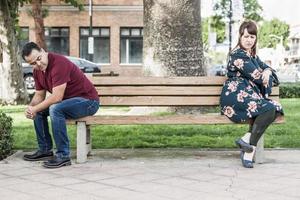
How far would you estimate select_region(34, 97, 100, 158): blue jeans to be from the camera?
645cm

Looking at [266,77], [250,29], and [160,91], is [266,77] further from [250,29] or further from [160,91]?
[160,91]

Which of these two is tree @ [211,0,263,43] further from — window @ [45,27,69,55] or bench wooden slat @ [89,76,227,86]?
bench wooden slat @ [89,76,227,86]

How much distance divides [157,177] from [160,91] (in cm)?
136

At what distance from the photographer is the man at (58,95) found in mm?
6426

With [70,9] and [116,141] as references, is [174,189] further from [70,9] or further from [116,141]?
[70,9]

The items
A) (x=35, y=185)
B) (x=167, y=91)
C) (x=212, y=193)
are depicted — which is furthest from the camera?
(x=167, y=91)

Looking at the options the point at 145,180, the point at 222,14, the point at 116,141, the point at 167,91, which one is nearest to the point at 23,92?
the point at 116,141

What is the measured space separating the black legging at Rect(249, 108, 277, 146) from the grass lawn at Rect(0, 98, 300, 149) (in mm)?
1437

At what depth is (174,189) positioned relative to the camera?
211 inches

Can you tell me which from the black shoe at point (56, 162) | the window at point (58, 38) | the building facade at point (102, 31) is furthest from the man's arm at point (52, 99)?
the window at point (58, 38)

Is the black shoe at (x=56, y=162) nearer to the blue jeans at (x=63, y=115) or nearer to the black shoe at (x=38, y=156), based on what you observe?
the blue jeans at (x=63, y=115)

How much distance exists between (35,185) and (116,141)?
2.85 meters

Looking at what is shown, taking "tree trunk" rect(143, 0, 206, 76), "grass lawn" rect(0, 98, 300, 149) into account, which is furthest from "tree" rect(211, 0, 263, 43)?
"grass lawn" rect(0, 98, 300, 149)

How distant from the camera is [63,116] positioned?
6.50 m
